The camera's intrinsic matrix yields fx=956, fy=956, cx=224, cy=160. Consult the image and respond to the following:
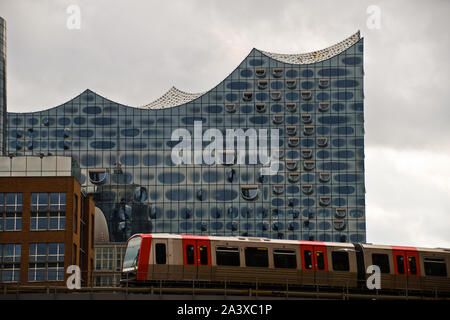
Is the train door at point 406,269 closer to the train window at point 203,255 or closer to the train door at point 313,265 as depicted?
the train door at point 313,265

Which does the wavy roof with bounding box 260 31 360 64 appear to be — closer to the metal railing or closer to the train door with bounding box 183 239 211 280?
the metal railing

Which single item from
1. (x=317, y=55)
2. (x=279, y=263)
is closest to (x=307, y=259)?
(x=279, y=263)

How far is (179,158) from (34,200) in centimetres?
8406

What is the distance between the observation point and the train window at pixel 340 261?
66.5 meters

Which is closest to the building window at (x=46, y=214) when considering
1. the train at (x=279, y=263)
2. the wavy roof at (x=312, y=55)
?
the train at (x=279, y=263)

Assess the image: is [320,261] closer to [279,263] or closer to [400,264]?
[279,263]

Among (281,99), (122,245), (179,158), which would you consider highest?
(281,99)

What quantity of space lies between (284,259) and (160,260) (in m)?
8.82

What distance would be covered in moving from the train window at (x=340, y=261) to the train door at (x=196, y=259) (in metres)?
9.17

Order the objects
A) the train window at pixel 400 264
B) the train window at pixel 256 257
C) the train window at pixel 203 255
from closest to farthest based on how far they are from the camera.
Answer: the train window at pixel 203 255, the train window at pixel 256 257, the train window at pixel 400 264

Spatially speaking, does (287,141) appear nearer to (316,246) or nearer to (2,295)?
(316,246)

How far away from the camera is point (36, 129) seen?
180 m

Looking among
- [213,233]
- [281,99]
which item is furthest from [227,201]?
[281,99]

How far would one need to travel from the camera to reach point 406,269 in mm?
67812
